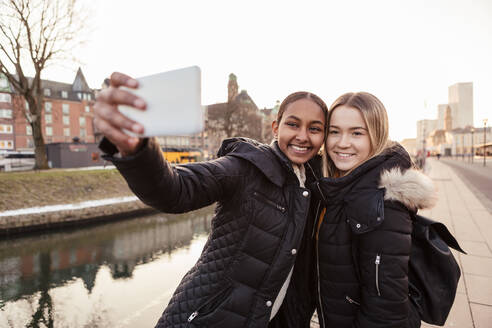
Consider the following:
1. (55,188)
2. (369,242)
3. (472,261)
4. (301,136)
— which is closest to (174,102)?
(301,136)

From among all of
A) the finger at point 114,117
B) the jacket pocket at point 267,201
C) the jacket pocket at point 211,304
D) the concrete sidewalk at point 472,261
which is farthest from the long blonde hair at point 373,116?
the concrete sidewalk at point 472,261

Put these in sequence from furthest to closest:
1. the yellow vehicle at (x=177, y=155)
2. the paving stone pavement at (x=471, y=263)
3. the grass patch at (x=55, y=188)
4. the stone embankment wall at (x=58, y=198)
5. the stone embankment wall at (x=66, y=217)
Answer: the yellow vehicle at (x=177, y=155), the grass patch at (x=55, y=188), the stone embankment wall at (x=58, y=198), the stone embankment wall at (x=66, y=217), the paving stone pavement at (x=471, y=263)

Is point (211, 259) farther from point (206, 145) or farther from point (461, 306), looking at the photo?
point (206, 145)

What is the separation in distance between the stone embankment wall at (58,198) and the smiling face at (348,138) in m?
12.6

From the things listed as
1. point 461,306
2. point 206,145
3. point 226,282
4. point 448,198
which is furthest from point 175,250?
point 206,145

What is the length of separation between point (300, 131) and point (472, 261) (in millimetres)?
4893

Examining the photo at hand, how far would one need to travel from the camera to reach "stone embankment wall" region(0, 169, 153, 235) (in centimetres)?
1085

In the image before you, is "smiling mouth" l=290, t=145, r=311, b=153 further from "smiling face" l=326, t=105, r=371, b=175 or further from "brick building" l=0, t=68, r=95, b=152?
"brick building" l=0, t=68, r=95, b=152

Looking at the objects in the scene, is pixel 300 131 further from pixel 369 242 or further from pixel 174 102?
pixel 174 102

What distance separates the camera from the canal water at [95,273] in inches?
206

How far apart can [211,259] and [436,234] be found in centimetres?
139

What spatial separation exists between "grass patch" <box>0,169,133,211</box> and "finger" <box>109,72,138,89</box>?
13.6 m

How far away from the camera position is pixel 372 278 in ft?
5.00

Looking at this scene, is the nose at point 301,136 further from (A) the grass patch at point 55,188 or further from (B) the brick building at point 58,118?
(B) the brick building at point 58,118
